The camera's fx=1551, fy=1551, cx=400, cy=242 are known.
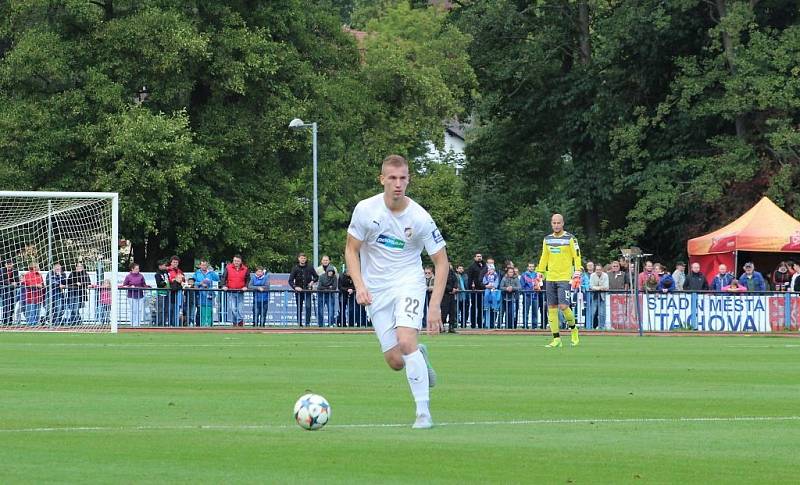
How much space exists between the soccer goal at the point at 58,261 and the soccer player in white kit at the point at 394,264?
21.7 metres

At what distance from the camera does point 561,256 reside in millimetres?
25781

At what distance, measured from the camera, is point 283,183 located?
173ft

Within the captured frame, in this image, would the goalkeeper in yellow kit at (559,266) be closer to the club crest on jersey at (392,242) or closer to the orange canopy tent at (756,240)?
the club crest on jersey at (392,242)

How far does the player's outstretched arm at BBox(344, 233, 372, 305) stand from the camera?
11.6m

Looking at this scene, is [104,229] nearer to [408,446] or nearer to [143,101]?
[143,101]

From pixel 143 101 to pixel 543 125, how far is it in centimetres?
1796

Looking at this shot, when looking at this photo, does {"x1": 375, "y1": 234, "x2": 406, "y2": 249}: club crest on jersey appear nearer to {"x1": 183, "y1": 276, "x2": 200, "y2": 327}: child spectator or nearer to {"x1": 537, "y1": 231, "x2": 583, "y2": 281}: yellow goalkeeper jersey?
{"x1": 537, "y1": 231, "x2": 583, "y2": 281}: yellow goalkeeper jersey

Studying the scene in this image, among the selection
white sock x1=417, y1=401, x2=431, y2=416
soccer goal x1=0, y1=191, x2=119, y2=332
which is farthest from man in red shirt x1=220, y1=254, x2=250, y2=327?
white sock x1=417, y1=401, x2=431, y2=416

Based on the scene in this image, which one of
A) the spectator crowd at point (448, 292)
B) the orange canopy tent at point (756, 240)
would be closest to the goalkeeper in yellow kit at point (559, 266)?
the spectator crowd at point (448, 292)

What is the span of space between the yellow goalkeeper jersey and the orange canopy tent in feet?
52.1

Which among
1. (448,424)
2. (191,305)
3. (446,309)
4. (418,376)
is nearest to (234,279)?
(191,305)

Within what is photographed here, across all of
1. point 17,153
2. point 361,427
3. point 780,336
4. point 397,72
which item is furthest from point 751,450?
point 397,72

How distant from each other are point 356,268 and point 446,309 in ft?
81.8

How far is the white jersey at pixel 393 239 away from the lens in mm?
11914
